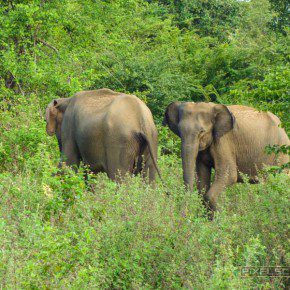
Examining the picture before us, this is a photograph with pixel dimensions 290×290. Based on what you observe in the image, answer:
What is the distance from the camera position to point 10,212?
8484 millimetres

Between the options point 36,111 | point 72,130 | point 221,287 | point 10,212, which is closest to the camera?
point 221,287

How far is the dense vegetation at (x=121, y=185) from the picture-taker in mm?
6930

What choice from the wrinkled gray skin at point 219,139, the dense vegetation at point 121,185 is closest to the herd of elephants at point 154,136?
the wrinkled gray skin at point 219,139

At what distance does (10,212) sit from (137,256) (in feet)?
5.81

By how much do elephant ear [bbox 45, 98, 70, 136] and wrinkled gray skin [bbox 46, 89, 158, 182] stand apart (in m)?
0.48

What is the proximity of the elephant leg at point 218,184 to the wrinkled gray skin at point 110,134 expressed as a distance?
78 centimetres

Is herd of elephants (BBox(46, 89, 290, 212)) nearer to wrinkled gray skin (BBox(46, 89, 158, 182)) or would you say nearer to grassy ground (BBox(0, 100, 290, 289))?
wrinkled gray skin (BBox(46, 89, 158, 182))

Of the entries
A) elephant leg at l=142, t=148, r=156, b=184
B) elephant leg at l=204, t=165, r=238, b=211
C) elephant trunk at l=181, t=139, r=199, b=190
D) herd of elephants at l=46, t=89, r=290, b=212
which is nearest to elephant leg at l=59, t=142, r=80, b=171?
herd of elephants at l=46, t=89, r=290, b=212

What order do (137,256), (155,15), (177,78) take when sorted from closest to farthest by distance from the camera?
1. (137,256)
2. (177,78)
3. (155,15)

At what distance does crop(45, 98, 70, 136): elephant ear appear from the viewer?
1239 centimetres

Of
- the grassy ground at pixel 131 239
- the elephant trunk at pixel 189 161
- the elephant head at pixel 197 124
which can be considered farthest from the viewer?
the elephant head at pixel 197 124

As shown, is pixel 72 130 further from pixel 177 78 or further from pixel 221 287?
pixel 177 78

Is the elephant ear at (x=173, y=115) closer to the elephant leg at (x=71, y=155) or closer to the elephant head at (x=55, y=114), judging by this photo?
the elephant leg at (x=71, y=155)

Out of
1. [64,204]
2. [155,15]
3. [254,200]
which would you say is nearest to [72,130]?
[64,204]
